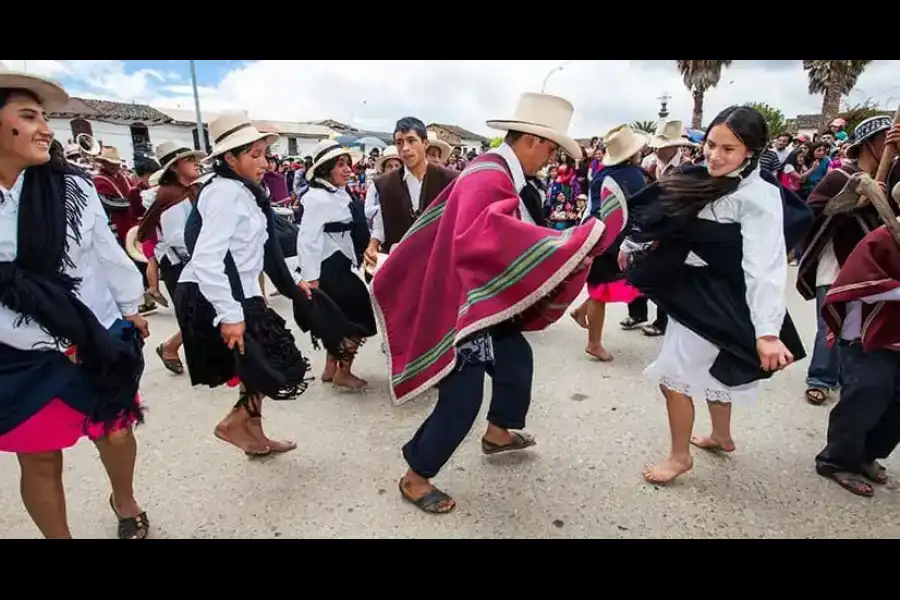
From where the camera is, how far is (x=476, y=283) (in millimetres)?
2172

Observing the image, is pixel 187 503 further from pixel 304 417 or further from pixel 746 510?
pixel 746 510

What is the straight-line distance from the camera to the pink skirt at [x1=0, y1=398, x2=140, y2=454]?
6.11 feet

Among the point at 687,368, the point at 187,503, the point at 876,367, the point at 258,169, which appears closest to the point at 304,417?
the point at 187,503

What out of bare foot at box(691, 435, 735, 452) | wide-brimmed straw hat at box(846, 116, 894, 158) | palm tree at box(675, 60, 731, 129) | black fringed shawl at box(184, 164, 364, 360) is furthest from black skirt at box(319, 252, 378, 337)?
palm tree at box(675, 60, 731, 129)

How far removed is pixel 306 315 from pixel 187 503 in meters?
1.12

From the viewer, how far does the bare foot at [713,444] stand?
2941 mm

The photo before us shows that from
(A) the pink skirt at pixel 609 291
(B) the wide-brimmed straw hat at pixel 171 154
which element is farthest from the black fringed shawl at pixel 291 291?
(A) the pink skirt at pixel 609 291


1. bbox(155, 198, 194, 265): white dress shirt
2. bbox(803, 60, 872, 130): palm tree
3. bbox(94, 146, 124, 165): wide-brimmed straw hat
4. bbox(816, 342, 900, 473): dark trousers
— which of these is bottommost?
bbox(816, 342, 900, 473): dark trousers

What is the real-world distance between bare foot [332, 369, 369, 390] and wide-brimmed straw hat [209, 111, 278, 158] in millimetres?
1703

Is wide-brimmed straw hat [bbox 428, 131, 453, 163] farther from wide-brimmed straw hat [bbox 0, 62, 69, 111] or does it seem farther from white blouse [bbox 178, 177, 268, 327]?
wide-brimmed straw hat [bbox 0, 62, 69, 111]

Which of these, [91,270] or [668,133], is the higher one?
[668,133]

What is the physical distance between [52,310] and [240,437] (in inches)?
52.4

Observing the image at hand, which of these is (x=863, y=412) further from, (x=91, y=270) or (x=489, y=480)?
(x=91, y=270)

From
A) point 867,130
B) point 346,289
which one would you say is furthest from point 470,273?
point 867,130
